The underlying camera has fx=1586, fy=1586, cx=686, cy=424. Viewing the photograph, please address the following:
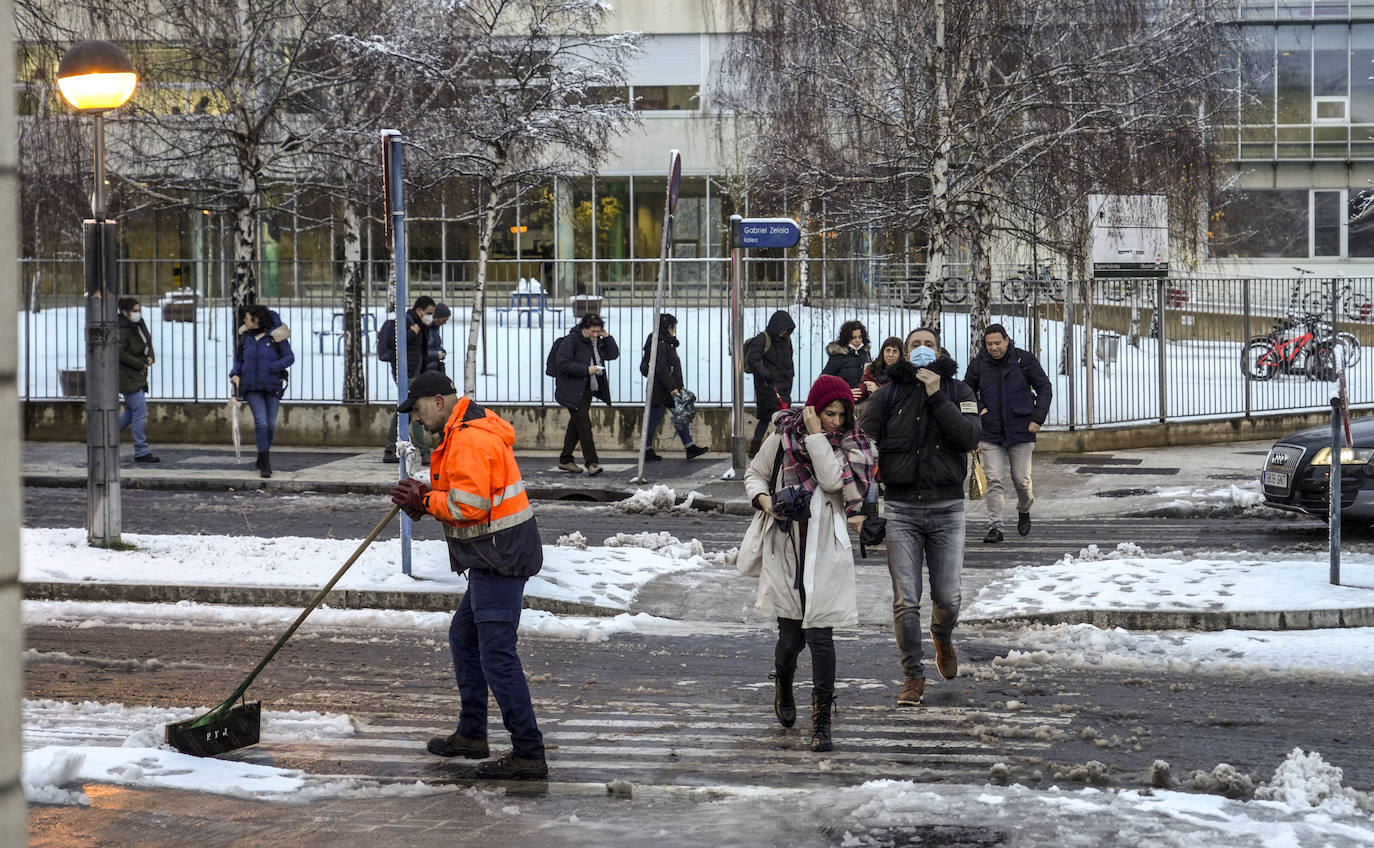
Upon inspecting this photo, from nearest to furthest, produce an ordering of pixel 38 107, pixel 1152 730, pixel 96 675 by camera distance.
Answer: pixel 1152 730, pixel 96 675, pixel 38 107

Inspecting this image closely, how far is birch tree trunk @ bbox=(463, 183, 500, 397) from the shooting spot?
21.8m

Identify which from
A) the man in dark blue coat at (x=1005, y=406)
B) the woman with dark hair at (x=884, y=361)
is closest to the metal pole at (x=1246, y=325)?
the man in dark blue coat at (x=1005, y=406)

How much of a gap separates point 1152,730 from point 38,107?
15.8 meters

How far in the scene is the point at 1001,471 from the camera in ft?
43.2

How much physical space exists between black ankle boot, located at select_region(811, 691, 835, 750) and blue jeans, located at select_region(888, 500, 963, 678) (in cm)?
116

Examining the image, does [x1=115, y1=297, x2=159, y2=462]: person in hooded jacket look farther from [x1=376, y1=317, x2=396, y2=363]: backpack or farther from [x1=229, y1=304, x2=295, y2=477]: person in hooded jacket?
[x1=376, y1=317, x2=396, y2=363]: backpack

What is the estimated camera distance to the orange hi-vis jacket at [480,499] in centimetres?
671

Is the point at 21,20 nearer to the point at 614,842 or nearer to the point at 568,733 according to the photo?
the point at 568,733

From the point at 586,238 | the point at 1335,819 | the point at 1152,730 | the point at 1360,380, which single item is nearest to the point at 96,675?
the point at 1152,730

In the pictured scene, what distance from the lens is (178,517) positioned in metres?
15.0

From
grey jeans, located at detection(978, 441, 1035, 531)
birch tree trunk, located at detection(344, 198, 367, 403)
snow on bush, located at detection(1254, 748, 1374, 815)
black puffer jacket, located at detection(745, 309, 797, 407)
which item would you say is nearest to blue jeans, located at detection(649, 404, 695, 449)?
black puffer jacket, located at detection(745, 309, 797, 407)

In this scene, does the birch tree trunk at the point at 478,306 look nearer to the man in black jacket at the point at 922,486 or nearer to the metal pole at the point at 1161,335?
the metal pole at the point at 1161,335

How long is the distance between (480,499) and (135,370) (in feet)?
43.2

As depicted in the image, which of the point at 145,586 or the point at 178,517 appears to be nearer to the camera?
the point at 145,586
